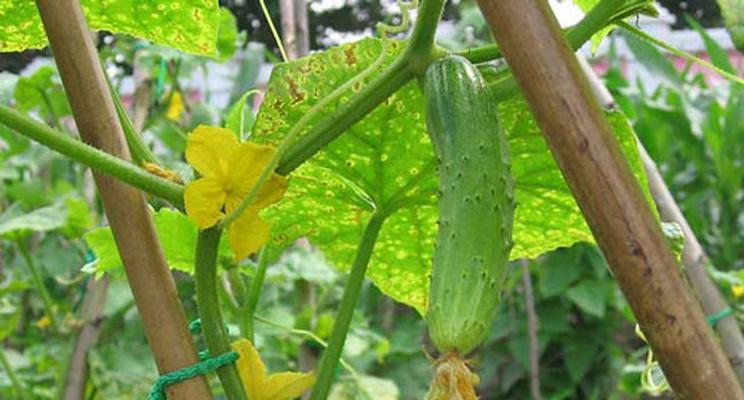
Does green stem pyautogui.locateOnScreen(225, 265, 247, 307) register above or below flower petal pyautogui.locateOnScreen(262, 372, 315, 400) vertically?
above

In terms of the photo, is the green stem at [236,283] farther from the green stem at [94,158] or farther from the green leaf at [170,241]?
the green stem at [94,158]

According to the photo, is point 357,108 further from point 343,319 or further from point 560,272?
point 560,272

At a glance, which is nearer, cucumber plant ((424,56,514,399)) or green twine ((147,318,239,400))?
cucumber plant ((424,56,514,399))

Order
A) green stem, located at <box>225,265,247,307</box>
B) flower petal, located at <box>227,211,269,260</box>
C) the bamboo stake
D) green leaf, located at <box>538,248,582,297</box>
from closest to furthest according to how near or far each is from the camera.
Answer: flower petal, located at <box>227,211,269,260</box>
green stem, located at <box>225,265,247,307</box>
the bamboo stake
green leaf, located at <box>538,248,582,297</box>

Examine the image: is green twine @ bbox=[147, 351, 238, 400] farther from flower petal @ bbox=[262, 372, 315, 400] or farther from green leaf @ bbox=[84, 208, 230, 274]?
green leaf @ bbox=[84, 208, 230, 274]

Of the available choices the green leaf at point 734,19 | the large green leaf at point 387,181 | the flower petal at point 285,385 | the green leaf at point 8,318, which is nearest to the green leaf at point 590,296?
the green leaf at point 8,318

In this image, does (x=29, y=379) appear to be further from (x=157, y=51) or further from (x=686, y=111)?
(x=686, y=111)

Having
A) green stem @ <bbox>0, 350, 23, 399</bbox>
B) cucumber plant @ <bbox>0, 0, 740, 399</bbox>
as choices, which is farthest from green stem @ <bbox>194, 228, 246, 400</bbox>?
green stem @ <bbox>0, 350, 23, 399</bbox>
